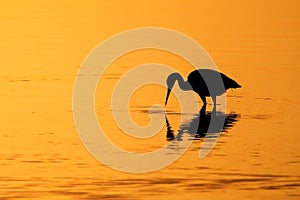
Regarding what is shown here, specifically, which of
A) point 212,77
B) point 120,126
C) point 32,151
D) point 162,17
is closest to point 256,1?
point 162,17

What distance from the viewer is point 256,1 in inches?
1425

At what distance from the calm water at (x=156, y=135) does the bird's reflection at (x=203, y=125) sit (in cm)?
3

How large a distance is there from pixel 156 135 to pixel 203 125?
123 centimetres

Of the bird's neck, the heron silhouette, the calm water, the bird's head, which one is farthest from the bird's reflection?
the bird's neck

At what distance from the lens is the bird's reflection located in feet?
55.9

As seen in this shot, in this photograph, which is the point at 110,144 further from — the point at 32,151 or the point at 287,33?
the point at 287,33

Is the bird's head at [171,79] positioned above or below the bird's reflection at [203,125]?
above

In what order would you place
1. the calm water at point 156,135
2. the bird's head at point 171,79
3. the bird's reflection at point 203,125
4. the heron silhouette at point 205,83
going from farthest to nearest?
the bird's head at point 171,79, the heron silhouette at point 205,83, the bird's reflection at point 203,125, the calm water at point 156,135

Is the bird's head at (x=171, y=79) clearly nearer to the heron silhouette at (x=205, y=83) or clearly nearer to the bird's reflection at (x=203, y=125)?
the heron silhouette at (x=205, y=83)

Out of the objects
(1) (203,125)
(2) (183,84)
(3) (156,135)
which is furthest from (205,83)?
(3) (156,135)

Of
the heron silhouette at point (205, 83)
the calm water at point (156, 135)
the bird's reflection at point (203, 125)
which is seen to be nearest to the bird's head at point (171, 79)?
A: the heron silhouette at point (205, 83)

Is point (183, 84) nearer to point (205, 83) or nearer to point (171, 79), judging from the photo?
point (171, 79)

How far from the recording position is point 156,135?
16875 millimetres

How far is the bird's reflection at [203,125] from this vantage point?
1703 centimetres
